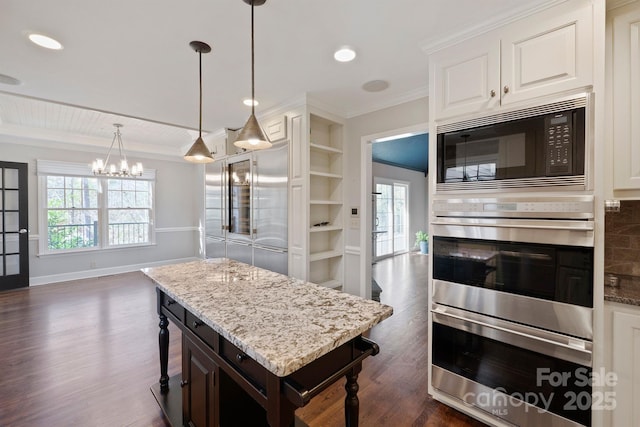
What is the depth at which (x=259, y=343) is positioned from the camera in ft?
3.23

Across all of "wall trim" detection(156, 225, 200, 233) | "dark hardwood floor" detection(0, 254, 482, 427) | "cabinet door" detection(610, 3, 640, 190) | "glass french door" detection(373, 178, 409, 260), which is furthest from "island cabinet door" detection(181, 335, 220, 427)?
"glass french door" detection(373, 178, 409, 260)

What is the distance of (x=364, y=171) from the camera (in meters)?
3.24

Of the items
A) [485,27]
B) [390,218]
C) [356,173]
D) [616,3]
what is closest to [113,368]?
[356,173]

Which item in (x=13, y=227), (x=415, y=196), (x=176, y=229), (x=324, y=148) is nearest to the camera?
(x=324, y=148)

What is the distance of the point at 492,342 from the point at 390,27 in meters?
2.16

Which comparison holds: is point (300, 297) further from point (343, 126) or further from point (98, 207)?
point (98, 207)

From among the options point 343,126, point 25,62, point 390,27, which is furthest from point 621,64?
point 25,62

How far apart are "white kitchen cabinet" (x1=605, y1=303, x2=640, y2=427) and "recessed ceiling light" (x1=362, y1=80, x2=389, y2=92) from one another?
2.33m

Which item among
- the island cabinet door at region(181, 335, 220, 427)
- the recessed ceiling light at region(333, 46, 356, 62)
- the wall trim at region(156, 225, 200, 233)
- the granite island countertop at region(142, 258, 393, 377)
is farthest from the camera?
the wall trim at region(156, 225, 200, 233)

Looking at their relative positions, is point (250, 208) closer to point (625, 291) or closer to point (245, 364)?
point (245, 364)

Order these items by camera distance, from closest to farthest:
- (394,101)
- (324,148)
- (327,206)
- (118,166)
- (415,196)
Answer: (394,101) → (324,148) → (327,206) → (118,166) → (415,196)

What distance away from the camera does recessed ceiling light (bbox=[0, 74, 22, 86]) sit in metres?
2.48

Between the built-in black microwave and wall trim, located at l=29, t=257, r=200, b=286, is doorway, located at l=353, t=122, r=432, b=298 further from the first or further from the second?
wall trim, located at l=29, t=257, r=200, b=286

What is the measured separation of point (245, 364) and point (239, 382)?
0.10 m
